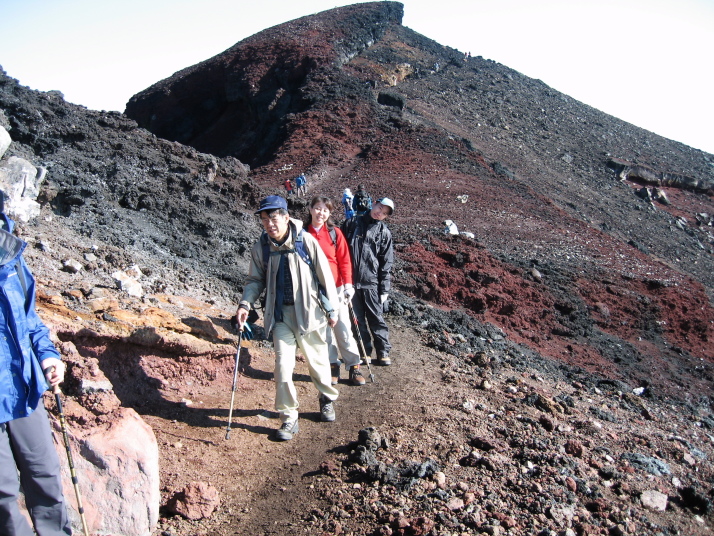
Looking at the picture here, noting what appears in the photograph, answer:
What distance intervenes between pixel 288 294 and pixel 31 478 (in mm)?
2132

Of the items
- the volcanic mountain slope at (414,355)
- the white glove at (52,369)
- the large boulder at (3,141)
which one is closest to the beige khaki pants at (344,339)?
the volcanic mountain slope at (414,355)

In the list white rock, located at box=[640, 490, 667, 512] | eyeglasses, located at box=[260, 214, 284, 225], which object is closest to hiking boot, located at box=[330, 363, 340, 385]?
eyeglasses, located at box=[260, 214, 284, 225]

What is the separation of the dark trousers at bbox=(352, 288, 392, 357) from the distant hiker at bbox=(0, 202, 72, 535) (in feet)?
11.7

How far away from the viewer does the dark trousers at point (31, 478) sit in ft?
8.69

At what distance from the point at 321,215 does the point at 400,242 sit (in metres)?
7.71

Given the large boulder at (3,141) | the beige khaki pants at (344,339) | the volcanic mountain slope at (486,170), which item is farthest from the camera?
the volcanic mountain slope at (486,170)

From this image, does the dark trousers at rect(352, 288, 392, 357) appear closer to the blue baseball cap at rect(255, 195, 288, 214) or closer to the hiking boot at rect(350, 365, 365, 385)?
the hiking boot at rect(350, 365, 365, 385)

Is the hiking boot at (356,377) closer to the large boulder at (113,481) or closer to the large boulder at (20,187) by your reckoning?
the large boulder at (113,481)

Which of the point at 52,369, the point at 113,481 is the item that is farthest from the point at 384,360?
the point at 52,369

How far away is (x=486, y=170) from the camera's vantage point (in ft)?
79.2

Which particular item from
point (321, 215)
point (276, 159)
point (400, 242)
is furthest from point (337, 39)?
point (321, 215)

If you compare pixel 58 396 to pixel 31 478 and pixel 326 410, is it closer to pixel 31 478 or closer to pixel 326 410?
pixel 31 478

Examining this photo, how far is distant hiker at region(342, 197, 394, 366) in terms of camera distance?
5970 mm

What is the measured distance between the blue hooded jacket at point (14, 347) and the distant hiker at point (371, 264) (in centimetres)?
359
